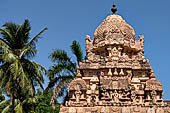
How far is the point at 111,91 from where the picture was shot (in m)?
20.5

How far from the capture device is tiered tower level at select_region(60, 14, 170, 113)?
719 inches

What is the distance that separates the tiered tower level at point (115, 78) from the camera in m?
18.2

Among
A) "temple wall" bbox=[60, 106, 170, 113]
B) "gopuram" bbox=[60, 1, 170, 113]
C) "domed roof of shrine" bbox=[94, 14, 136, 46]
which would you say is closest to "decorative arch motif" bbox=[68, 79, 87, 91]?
"gopuram" bbox=[60, 1, 170, 113]

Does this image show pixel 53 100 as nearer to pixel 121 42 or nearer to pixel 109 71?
pixel 109 71

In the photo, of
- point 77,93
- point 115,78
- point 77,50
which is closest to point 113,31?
point 77,50

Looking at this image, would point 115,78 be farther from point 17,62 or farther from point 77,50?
point 17,62

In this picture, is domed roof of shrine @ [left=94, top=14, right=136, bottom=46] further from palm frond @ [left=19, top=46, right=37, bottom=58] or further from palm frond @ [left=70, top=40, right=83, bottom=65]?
palm frond @ [left=19, top=46, right=37, bottom=58]

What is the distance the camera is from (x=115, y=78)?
21.1 meters

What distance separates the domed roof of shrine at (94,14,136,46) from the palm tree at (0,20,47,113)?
8736 millimetres

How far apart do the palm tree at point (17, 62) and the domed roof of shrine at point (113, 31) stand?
874cm

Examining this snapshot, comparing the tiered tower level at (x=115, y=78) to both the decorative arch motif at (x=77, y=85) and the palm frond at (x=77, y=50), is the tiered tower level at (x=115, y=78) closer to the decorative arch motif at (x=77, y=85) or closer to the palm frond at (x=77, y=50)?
the decorative arch motif at (x=77, y=85)

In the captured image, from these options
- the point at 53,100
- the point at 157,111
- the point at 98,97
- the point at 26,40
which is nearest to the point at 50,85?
the point at 53,100

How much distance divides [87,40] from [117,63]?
4837 millimetres

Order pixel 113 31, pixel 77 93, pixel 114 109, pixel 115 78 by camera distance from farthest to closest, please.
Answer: pixel 113 31 < pixel 115 78 < pixel 77 93 < pixel 114 109
